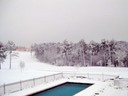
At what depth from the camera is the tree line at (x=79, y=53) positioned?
12320mm

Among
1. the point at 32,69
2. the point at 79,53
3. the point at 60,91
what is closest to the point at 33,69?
the point at 32,69

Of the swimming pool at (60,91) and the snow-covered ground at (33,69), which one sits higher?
the snow-covered ground at (33,69)

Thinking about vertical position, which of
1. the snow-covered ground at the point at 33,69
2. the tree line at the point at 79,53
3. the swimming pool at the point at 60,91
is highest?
the tree line at the point at 79,53

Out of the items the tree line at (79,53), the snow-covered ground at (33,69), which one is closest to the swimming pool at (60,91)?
the snow-covered ground at (33,69)

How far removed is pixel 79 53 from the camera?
15.2 meters

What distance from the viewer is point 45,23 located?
1141 cm

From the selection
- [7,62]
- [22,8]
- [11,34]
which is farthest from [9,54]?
[22,8]

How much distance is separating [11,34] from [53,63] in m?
5.57

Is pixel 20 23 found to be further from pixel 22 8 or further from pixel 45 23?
pixel 45 23

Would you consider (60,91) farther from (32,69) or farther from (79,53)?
(79,53)

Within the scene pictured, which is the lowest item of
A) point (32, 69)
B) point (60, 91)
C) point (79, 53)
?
point (60, 91)

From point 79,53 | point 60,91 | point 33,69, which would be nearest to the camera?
point 60,91

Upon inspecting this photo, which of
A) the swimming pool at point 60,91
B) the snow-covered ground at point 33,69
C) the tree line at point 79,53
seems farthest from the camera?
the tree line at point 79,53

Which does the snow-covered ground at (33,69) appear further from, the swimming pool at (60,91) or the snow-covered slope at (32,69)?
the swimming pool at (60,91)
